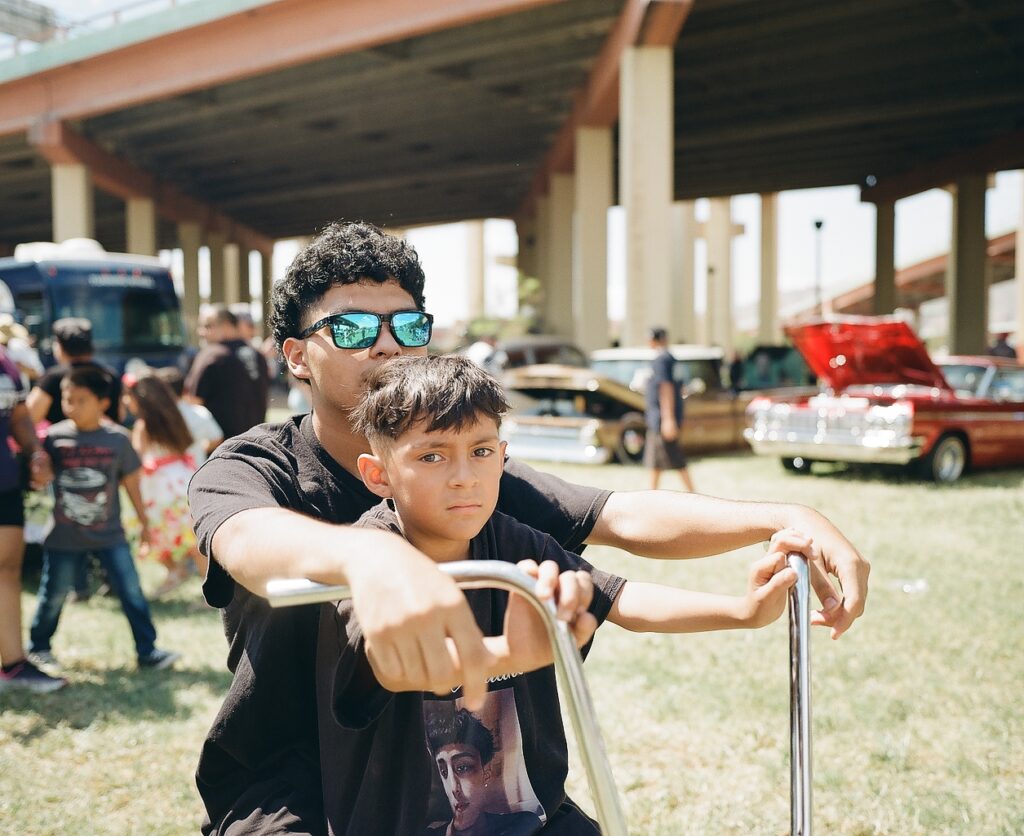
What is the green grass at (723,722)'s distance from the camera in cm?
362

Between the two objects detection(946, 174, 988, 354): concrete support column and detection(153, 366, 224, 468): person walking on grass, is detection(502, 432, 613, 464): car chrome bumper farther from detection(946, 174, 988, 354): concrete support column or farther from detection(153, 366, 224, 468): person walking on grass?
detection(946, 174, 988, 354): concrete support column

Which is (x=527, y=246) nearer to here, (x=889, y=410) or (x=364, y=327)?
(x=889, y=410)

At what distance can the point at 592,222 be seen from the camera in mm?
22859

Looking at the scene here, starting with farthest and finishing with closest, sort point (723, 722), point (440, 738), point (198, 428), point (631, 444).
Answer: point (631, 444)
point (198, 428)
point (723, 722)
point (440, 738)

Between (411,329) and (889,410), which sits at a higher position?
(411,329)

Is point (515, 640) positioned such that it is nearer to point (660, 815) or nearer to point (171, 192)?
point (660, 815)

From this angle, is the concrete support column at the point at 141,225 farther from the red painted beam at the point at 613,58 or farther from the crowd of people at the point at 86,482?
the crowd of people at the point at 86,482

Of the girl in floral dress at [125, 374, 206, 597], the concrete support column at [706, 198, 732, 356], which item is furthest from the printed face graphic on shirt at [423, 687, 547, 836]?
the concrete support column at [706, 198, 732, 356]

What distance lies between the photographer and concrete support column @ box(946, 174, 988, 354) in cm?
3084

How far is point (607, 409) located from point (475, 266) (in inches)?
1510

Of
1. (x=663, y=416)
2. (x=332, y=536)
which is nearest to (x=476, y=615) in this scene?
(x=332, y=536)

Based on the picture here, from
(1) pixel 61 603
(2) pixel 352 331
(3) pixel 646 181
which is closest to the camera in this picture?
(2) pixel 352 331

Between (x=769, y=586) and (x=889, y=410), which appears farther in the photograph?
(x=889, y=410)

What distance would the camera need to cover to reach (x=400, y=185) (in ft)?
116
